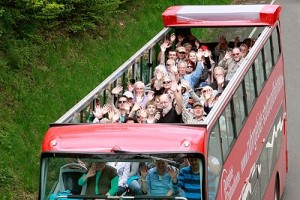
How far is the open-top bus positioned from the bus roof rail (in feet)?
0.06

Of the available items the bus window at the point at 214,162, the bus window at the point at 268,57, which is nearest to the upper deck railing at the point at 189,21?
the bus window at the point at 268,57

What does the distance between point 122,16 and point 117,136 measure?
17806 millimetres

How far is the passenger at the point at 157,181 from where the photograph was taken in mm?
10945

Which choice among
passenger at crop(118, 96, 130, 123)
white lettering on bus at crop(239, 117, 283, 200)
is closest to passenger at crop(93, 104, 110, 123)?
passenger at crop(118, 96, 130, 123)

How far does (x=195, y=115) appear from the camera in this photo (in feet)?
41.2

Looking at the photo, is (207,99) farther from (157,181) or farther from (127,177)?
(157,181)

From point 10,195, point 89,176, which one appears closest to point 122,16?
point 10,195

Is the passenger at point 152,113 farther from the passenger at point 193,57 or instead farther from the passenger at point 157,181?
the passenger at point 193,57

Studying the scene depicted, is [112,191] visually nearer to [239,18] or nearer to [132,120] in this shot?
[132,120]

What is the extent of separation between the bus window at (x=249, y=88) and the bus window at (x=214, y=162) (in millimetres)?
2582

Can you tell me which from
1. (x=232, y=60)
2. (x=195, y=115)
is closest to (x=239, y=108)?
(x=195, y=115)

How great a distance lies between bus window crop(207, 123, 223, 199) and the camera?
1094 cm

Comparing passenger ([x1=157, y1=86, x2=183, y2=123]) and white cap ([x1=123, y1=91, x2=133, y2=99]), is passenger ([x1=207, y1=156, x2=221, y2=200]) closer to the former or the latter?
passenger ([x1=157, y1=86, x2=183, y2=123])

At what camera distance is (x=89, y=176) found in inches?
439
